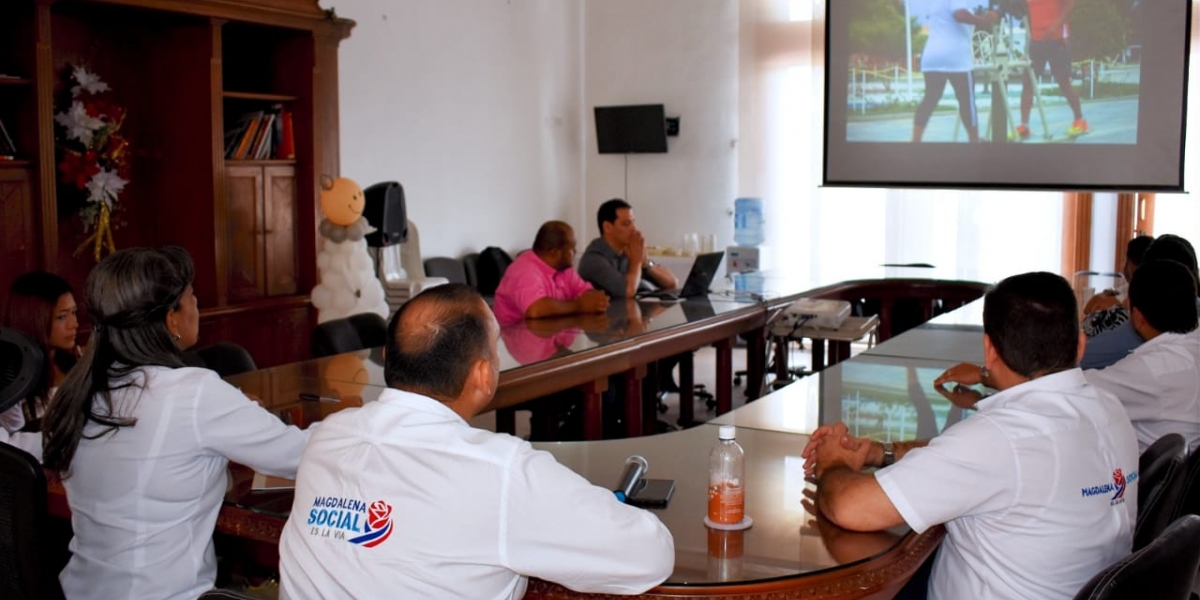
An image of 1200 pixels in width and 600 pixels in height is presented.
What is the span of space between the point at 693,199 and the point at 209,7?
4.75m

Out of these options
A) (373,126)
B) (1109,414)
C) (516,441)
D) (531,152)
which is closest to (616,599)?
(516,441)

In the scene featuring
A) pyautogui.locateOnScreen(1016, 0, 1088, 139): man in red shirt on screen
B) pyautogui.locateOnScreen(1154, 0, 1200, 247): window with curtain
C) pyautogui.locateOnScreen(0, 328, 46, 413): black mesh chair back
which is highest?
pyautogui.locateOnScreen(1016, 0, 1088, 139): man in red shirt on screen

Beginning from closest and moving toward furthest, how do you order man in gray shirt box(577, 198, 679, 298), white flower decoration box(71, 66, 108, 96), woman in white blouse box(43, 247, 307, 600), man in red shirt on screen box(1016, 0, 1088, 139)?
woman in white blouse box(43, 247, 307, 600)
white flower decoration box(71, 66, 108, 96)
man in gray shirt box(577, 198, 679, 298)
man in red shirt on screen box(1016, 0, 1088, 139)

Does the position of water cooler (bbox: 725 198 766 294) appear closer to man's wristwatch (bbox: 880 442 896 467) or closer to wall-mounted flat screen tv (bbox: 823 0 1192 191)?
wall-mounted flat screen tv (bbox: 823 0 1192 191)

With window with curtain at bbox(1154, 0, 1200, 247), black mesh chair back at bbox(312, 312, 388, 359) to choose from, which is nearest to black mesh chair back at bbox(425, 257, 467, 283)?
black mesh chair back at bbox(312, 312, 388, 359)

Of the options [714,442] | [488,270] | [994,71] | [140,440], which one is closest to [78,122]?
[488,270]

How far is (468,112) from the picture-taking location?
849 cm

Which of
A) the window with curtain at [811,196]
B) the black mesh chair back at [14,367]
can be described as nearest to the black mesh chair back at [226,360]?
the black mesh chair back at [14,367]

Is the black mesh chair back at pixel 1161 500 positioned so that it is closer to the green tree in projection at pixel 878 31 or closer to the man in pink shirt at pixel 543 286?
the man in pink shirt at pixel 543 286

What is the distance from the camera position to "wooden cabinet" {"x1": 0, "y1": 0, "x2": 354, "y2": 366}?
5113 millimetres

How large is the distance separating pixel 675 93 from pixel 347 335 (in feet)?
19.1

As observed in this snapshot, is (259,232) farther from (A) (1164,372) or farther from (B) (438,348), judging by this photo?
(B) (438,348)

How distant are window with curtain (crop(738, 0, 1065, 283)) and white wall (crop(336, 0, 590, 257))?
1555 mm

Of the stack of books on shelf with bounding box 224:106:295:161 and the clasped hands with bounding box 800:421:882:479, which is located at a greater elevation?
the stack of books on shelf with bounding box 224:106:295:161
